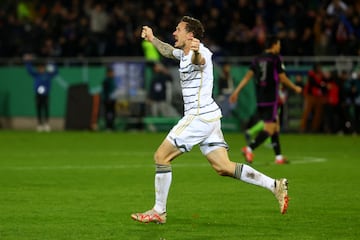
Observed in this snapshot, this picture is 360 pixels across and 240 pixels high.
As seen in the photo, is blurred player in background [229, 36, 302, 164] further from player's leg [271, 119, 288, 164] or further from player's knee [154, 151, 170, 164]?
player's knee [154, 151, 170, 164]

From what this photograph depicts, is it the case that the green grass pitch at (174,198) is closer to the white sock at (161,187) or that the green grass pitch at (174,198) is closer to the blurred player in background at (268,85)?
the white sock at (161,187)

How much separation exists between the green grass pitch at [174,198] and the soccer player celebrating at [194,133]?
0.36 m

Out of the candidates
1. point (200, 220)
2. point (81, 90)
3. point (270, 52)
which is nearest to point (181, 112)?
point (81, 90)

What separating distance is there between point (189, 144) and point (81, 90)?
2546cm

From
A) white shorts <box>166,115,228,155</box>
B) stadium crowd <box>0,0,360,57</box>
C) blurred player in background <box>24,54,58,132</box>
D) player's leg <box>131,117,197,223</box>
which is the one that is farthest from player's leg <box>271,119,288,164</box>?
blurred player in background <box>24,54,58,132</box>

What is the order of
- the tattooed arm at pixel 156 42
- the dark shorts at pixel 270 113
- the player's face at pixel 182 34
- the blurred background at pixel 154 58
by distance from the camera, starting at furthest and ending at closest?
the blurred background at pixel 154 58, the dark shorts at pixel 270 113, the tattooed arm at pixel 156 42, the player's face at pixel 182 34

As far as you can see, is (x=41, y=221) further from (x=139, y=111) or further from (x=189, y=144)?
(x=139, y=111)

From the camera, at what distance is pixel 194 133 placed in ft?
36.5

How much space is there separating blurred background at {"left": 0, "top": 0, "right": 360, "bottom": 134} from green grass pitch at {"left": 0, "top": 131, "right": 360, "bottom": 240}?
26.7 feet

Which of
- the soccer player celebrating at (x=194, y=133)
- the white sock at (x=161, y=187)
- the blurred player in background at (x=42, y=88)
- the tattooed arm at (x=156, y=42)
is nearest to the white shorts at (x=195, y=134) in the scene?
the soccer player celebrating at (x=194, y=133)

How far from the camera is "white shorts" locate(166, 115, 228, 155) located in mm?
11117

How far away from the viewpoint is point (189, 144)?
36.4 ft

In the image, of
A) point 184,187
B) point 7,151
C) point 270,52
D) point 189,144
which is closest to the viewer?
point 189,144

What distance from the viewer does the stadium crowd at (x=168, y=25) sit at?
32250mm
